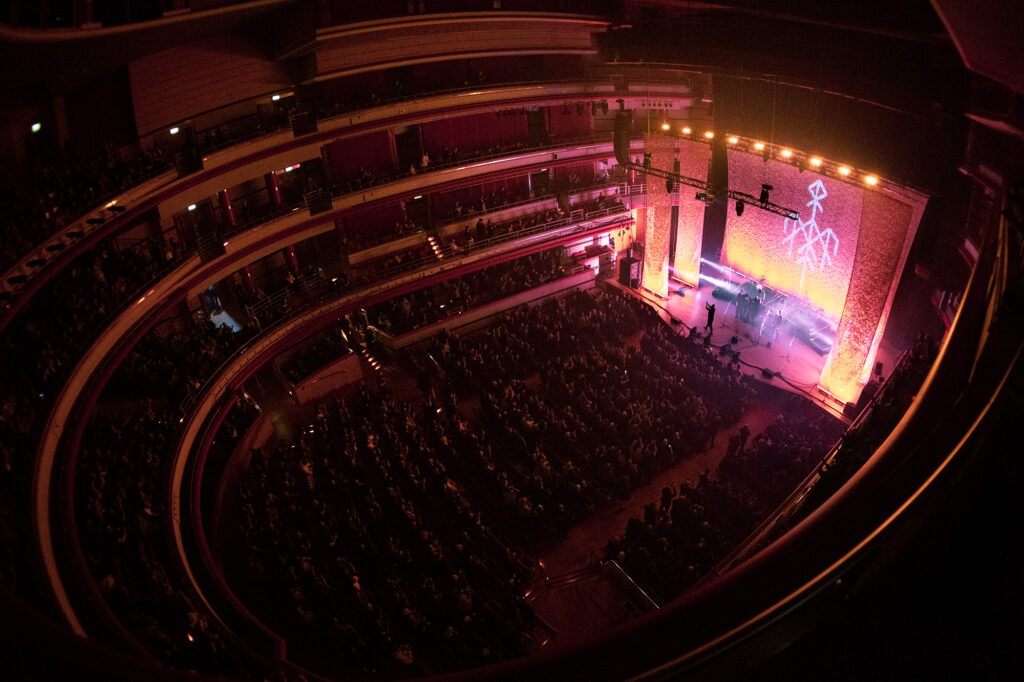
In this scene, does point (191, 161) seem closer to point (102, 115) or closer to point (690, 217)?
point (102, 115)

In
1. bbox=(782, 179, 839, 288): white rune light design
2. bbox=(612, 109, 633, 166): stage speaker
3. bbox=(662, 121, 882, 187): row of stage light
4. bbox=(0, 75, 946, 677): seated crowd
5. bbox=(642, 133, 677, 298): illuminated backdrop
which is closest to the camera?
bbox=(0, 75, 946, 677): seated crowd

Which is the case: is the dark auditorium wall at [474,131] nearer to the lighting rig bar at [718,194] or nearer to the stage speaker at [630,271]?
the lighting rig bar at [718,194]

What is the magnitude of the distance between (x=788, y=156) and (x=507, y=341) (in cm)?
1154

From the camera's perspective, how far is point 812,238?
2388cm

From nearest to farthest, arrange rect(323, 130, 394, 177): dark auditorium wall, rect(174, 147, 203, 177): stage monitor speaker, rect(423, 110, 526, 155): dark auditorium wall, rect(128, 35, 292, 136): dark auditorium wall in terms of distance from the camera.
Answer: rect(174, 147, 203, 177): stage monitor speaker, rect(128, 35, 292, 136): dark auditorium wall, rect(323, 130, 394, 177): dark auditorium wall, rect(423, 110, 526, 155): dark auditorium wall

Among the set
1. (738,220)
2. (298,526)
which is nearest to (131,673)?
(298,526)

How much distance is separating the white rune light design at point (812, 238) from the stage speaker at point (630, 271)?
6.28m

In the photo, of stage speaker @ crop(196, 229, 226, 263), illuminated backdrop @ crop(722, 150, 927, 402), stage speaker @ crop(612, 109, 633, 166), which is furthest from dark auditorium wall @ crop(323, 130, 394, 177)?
illuminated backdrop @ crop(722, 150, 927, 402)

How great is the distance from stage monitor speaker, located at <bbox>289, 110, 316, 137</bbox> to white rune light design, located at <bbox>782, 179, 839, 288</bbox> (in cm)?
1685

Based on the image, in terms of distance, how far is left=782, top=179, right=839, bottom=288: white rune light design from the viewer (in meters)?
23.1

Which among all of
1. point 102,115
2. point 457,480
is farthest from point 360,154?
point 457,480

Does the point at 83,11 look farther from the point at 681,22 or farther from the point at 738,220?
the point at 738,220

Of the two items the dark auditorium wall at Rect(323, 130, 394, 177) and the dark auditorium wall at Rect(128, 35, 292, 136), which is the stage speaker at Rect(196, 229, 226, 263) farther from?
the dark auditorium wall at Rect(323, 130, 394, 177)

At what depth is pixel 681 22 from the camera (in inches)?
903
